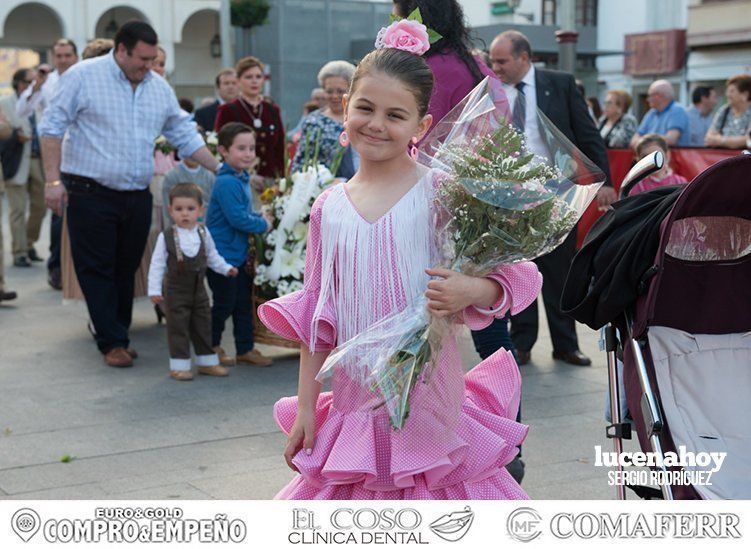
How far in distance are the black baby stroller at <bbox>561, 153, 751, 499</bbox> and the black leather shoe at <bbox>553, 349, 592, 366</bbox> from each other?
13.1 feet

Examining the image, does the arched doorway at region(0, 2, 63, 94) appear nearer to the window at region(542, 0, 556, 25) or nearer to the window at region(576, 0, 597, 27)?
the window at region(542, 0, 556, 25)

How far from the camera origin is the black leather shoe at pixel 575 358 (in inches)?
321

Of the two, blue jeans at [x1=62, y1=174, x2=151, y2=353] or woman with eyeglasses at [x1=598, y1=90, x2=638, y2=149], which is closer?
blue jeans at [x1=62, y1=174, x2=151, y2=353]

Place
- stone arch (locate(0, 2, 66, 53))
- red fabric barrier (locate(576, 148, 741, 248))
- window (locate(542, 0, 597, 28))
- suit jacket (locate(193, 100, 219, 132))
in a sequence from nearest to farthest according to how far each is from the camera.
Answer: red fabric barrier (locate(576, 148, 741, 248)), suit jacket (locate(193, 100, 219, 132)), stone arch (locate(0, 2, 66, 53)), window (locate(542, 0, 597, 28))

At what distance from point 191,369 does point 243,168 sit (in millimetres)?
1413

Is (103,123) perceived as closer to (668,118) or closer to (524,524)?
(524,524)

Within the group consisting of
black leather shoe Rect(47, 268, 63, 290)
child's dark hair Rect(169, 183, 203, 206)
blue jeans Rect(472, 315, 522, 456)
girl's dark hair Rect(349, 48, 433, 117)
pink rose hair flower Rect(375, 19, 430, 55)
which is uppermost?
pink rose hair flower Rect(375, 19, 430, 55)

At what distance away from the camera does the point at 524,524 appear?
349 cm

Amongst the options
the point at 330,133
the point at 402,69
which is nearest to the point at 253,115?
the point at 330,133

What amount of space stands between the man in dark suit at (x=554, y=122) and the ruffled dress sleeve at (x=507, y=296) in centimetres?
441

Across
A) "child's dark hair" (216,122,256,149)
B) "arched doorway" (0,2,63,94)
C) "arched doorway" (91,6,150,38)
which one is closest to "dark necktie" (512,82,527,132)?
"child's dark hair" (216,122,256,149)

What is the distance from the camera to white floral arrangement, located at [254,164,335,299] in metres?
8.02

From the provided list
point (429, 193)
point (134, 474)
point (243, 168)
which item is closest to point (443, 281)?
point (429, 193)

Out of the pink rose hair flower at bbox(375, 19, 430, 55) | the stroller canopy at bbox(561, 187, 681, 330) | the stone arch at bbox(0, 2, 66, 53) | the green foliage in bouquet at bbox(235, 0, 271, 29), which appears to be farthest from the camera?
the stone arch at bbox(0, 2, 66, 53)
